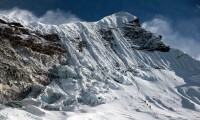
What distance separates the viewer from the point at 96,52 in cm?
10406

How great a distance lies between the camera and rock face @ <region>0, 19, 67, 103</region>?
7881 cm

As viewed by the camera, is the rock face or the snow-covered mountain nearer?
the snow-covered mountain

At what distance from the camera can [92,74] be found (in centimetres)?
9088

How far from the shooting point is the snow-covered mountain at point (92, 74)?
245ft

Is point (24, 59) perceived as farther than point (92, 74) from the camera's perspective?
No

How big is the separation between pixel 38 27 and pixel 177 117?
4220cm

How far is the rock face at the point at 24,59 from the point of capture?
78.8m

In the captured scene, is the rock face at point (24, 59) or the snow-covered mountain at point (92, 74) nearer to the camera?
the snow-covered mountain at point (92, 74)

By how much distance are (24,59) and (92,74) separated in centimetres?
1480

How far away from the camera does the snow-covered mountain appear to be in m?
74.6

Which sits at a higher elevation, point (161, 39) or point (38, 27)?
point (161, 39)

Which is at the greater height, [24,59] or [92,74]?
[92,74]

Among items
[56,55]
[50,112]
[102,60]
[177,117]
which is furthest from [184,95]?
[50,112]

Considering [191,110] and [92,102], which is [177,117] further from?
[92,102]
